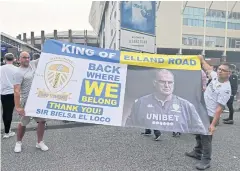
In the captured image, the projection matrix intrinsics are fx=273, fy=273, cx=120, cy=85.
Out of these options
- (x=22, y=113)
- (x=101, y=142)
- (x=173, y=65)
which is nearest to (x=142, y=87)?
(x=173, y=65)

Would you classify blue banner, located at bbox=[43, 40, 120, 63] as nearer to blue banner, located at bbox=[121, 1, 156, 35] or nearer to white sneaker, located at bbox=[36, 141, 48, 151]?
white sneaker, located at bbox=[36, 141, 48, 151]

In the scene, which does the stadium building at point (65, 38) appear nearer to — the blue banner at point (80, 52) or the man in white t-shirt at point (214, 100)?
the blue banner at point (80, 52)

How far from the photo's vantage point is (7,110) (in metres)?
5.57

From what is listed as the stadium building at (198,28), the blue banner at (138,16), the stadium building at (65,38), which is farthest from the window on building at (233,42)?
the blue banner at (138,16)

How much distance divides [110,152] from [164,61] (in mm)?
1768

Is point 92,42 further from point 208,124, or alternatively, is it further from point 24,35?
point 208,124

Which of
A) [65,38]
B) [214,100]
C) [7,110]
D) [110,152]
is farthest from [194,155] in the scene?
[65,38]

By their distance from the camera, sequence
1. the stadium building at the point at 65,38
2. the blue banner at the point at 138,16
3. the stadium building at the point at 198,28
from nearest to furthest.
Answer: the blue banner at the point at 138,16, the stadium building at the point at 198,28, the stadium building at the point at 65,38

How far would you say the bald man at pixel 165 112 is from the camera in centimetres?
413

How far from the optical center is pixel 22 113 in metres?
4.30

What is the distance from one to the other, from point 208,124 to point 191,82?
27.3 inches

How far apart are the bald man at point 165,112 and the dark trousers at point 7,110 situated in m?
2.75

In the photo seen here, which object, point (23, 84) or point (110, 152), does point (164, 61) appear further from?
point (23, 84)

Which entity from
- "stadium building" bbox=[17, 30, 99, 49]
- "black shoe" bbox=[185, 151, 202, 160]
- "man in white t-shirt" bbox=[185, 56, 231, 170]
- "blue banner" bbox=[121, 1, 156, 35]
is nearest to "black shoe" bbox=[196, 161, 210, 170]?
"man in white t-shirt" bbox=[185, 56, 231, 170]
